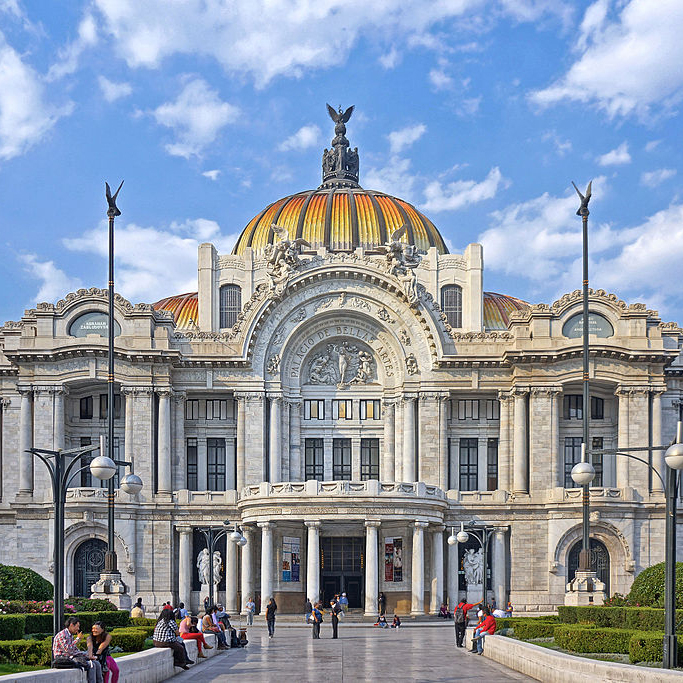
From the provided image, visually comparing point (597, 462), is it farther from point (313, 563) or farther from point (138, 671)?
point (138, 671)

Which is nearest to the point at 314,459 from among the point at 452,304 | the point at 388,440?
the point at 388,440

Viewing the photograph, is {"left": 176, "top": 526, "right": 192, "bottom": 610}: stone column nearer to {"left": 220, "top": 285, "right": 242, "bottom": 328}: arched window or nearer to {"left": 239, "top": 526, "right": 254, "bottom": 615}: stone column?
{"left": 239, "top": 526, "right": 254, "bottom": 615}: stone column

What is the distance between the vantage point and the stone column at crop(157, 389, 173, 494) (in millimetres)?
77750

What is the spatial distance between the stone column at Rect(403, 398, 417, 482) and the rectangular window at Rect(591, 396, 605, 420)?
11908 millimetres

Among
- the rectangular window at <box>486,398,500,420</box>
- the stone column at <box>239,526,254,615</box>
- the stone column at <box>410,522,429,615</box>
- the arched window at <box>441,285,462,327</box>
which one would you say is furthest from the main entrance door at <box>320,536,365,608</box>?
the arched window at <box>441,285,462,327</box>

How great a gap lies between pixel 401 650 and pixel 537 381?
34914mm

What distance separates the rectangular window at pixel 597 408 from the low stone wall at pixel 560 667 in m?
38.8

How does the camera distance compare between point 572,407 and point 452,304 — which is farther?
point 452,304

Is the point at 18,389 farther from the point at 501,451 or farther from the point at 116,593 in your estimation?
the point at 501,451

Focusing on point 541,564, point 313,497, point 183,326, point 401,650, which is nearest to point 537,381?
point 541,564

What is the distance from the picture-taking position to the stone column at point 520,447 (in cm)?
7756

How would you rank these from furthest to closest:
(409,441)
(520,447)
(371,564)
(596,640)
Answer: (409,441) → (520,447) → (371,564) → (596,640)

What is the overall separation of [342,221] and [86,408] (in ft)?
79.0

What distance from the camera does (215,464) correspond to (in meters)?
80.9
